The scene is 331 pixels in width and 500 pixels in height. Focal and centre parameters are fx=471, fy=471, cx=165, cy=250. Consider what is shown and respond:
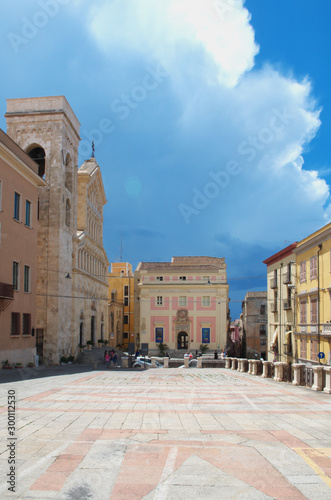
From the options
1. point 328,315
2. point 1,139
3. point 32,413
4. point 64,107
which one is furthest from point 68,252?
point 32,413

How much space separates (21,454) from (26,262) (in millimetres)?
22974

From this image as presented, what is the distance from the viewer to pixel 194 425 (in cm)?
960

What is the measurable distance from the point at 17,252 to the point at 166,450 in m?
22.1

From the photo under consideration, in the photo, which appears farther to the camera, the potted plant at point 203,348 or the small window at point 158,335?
the small window at point 158,335

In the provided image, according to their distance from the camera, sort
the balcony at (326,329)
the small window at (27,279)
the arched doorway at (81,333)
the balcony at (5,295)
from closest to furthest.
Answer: the balcony at (5,295) → the balcony at (326,329) → the small window at (27,279) → the arched doorway at (81,333)

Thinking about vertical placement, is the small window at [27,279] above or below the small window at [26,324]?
above

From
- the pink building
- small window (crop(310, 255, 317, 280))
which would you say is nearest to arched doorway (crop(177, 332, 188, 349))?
small window (crop(310, 255, 317, 280))

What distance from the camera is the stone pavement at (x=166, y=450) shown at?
5.69 meters

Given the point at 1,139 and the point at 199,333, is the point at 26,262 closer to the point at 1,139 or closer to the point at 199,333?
the point at 1,139

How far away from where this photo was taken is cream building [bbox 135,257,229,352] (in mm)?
62188

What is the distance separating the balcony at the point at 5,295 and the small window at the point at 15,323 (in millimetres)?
1750

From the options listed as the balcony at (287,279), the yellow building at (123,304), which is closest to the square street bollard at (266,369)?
the balcony at (287,279)

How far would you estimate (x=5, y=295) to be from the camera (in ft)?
80.2

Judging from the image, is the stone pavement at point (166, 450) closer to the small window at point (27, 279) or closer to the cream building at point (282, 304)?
the small window at point (27, 279)
